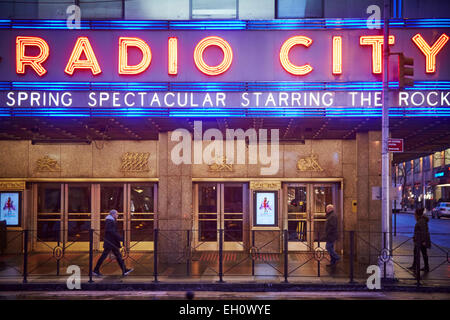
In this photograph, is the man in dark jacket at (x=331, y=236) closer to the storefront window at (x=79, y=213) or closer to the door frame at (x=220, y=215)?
the door frame at (x=220, y=215)

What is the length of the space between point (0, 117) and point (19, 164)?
4.19 meters

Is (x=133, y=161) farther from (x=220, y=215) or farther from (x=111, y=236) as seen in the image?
(x=111, y=236)

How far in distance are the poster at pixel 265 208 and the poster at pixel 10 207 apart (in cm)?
933

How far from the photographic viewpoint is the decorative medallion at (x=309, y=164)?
615 inches

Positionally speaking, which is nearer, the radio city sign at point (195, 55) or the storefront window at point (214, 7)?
the radio city sign at point (195, 55)

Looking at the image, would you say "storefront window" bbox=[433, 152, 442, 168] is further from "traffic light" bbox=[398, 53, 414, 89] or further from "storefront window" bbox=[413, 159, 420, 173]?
"traffic light" bbox=[398, 53, 414, 89]

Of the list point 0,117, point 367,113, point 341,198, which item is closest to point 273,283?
point 367,113

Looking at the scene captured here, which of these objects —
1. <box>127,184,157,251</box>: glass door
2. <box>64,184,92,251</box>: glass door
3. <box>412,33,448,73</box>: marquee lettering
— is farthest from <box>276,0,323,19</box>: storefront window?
<box>64,184,92,251</box>: glass door

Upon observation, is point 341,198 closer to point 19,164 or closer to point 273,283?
point 273,283

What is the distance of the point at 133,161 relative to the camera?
51.7 ft

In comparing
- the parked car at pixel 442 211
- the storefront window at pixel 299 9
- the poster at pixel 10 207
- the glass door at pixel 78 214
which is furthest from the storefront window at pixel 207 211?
the parked car at pixel 442 211

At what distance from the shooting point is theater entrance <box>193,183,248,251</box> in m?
15.8
